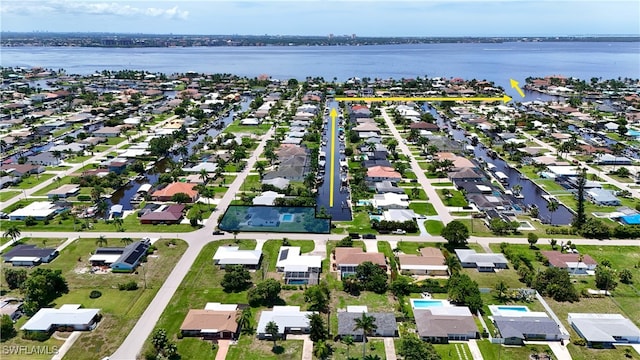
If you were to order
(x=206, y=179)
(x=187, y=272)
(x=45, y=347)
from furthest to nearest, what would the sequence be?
(x=206, y=179) → (x=187, y=272) → (x=45, y=347)

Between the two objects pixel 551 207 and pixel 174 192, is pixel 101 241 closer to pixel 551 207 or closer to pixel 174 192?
pixel 174 192

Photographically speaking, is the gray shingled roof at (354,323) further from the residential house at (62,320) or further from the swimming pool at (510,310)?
the residential house at (62,320)

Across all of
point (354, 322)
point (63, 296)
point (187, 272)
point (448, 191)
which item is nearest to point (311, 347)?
point (354, 322)

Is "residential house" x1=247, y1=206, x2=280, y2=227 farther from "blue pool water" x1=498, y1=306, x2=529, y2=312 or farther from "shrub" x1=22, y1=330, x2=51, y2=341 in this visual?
"blue pool water" x1=498, y1=306, x2=529, y2=312

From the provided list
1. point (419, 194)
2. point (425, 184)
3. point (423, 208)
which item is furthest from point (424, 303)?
point (425, 184)

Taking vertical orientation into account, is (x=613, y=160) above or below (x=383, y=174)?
above

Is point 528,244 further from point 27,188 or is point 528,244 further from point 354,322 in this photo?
point 27,188
